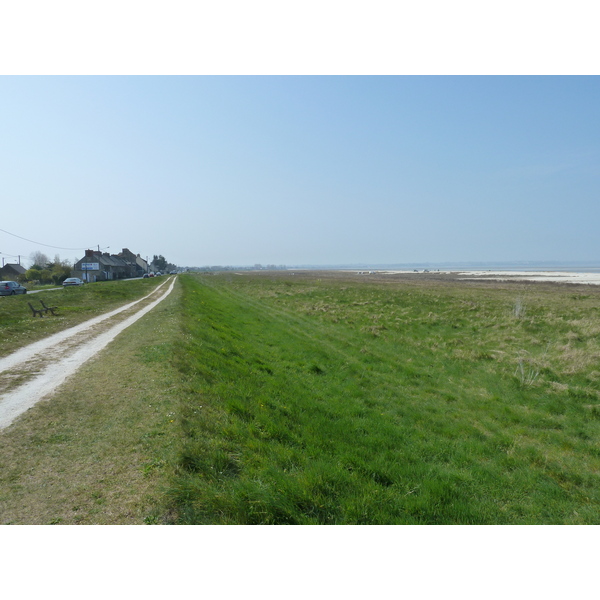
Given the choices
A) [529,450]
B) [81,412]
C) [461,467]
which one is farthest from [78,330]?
[529,450]

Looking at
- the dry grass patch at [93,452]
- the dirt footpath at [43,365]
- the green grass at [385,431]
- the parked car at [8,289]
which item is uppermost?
the parked car at [8,289]

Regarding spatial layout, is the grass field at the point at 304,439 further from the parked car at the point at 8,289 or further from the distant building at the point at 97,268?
the distant building at the point at 97,268

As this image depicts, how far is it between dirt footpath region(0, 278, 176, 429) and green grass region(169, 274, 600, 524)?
2985 mm

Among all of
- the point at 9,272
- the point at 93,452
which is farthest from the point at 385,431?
the point at 9,272

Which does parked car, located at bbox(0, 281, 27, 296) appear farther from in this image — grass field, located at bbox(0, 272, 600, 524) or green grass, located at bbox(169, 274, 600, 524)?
grass field, located at bbox(0, 272, 600, 524)

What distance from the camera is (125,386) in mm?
8586

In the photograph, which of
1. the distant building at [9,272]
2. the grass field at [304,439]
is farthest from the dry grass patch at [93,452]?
the distant building at [9,272]

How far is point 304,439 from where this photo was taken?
25.6ft

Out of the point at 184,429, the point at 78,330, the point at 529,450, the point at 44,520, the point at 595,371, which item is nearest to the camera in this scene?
the point at 44,520

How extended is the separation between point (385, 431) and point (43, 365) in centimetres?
958

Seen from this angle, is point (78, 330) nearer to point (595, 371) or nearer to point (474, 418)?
point (474, 418)

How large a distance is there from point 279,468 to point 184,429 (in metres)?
1.83

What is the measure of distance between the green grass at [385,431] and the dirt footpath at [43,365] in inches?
118

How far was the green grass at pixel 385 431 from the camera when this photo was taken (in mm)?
5504
